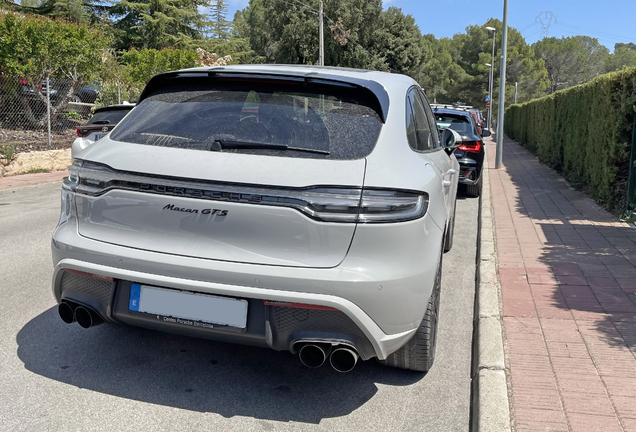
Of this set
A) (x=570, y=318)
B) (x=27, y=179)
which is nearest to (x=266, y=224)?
(x=570, y=318)

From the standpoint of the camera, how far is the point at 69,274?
299 cm

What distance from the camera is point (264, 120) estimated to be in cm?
297

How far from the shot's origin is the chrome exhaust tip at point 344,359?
2754mm

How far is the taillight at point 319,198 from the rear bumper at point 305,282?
0.07m

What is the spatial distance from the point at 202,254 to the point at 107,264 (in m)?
0.50

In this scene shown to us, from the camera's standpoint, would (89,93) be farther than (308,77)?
Yes

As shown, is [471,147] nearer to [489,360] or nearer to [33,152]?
[489,360]

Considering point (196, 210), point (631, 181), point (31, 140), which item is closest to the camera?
point (196, 210)

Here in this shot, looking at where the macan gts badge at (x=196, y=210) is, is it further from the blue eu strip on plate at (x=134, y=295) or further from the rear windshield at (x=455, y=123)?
the rear windshield at (x=455, y=123)

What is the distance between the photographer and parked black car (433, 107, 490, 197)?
10172mm

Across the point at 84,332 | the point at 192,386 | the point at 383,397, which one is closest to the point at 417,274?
the point at 383,397

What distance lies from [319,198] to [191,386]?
4.53 ft

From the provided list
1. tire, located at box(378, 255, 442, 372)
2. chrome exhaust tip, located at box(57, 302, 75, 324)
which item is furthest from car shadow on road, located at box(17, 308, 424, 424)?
chrome exhaust tip, located at box(57, 302, 75, 324)

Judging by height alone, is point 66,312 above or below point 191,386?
above
